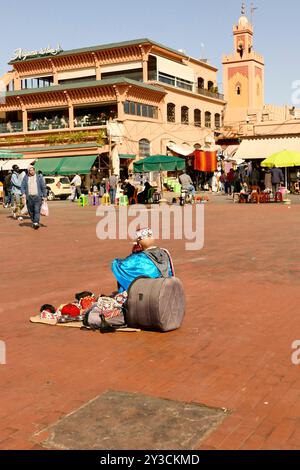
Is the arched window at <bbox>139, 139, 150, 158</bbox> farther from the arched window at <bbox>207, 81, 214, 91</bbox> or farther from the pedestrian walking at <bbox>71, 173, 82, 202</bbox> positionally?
the arched window at <bbox>207, 81, 214, 91</bbox>

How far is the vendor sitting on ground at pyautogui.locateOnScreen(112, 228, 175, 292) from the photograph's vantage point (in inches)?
229

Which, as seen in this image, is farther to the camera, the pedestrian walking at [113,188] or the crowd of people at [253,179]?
the pedestrian walking at [113,188]

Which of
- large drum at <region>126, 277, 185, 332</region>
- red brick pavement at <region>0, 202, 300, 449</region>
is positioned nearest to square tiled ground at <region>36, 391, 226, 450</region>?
red brick pavement at <region>0, 202, 300, 449</region>

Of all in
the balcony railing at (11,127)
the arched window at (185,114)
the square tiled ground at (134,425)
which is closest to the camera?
the square tiled ground at (134,425)

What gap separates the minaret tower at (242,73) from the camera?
60.1 m

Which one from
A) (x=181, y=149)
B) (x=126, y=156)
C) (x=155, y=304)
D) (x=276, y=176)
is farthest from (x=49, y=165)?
(x=155, y=304)

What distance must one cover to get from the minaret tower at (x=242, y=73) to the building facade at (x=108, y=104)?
24.4 ft

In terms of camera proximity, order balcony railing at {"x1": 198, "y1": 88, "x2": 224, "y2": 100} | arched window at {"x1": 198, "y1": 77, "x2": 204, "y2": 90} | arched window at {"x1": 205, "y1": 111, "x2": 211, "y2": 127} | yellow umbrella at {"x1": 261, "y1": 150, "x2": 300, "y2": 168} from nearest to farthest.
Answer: yellow umbrella at {"x1": 261, "y1": 150, "x2": 300, "y2": 168} < balcony railing at {"x1": 198, "y1": 88, "x2": 224, "y2": 100} < arched window at {"x1": 205, "y1": 111, "x2": 211, "y2": 127} < arched window at {"x1": 198, "y1": 77, "x2": 204, "y2": 90}

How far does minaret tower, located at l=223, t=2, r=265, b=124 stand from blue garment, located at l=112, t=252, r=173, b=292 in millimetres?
54868

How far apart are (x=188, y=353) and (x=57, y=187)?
31637mm

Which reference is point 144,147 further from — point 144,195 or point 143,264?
point 143,264

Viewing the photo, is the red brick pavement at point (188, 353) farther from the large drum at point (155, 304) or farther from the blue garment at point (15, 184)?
the blue garment at point (15, 184)

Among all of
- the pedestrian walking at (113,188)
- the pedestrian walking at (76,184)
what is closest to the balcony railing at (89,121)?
the pedestrian walking at (76,184)
